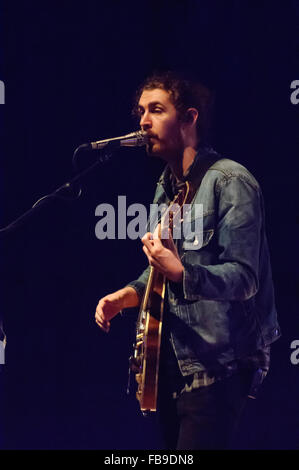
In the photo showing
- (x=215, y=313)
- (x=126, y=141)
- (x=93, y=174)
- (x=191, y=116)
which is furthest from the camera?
(x=93, y=174)

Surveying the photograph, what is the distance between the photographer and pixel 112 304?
2221 millimetres

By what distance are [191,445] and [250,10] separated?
6.60 feet

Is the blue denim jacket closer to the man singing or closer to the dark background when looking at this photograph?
the man singing

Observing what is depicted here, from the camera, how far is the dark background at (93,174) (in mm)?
2715

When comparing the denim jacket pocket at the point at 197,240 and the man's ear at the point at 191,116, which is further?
the man's ear at the point at 191,116

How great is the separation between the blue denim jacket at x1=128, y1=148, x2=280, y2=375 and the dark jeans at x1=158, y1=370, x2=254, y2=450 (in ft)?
0.25

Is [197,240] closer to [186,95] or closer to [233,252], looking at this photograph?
[233,252]

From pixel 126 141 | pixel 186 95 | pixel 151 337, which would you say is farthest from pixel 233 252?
pixel 186 95

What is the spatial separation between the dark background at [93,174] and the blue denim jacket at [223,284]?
760 mm

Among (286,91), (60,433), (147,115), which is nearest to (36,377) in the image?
(60,433)

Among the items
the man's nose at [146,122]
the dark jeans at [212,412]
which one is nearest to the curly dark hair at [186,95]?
the man's nose at [146,122]

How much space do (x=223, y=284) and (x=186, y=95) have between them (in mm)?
872

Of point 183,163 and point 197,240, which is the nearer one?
point 197,240

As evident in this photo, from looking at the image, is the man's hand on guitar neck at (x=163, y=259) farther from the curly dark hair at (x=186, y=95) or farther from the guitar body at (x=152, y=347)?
the curly dark hair at (x=186, y=95)
